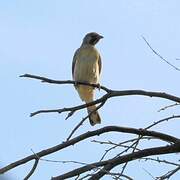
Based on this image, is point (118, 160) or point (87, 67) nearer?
point (118, 160)

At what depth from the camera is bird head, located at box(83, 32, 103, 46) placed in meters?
9.14

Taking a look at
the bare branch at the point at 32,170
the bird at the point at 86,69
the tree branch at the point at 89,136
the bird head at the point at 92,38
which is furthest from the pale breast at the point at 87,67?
the bare branch at the point at 32,170

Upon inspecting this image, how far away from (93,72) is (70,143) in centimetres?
419

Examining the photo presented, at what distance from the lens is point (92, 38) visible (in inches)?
365

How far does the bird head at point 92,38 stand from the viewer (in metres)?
9.14

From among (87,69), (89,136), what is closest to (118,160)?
(89,136)

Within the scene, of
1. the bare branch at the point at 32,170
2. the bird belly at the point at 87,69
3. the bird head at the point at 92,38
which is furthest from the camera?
the bird head at the point at 92,38

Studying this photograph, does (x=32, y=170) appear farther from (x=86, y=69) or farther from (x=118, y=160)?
(x=86, y=69)

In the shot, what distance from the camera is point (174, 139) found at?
397 cm

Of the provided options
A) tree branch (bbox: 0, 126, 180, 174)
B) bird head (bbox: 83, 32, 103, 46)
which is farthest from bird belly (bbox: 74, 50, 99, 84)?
tree branch (bbox: 0, 126, 180, 174)

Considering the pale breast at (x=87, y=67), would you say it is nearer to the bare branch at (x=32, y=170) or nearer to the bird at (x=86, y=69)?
the bird at (x=86, y=69)

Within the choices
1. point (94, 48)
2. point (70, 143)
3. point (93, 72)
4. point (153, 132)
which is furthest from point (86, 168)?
point (94, 48)

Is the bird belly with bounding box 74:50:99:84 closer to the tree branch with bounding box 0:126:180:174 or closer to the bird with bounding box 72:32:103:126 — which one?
the bird with bounding box 72:32:103:126

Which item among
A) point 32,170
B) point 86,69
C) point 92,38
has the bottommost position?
point 32,170
